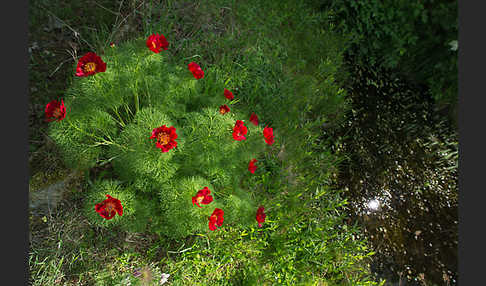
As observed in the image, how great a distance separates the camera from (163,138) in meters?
1.44

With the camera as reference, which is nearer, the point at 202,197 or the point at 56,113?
the point at 56,113

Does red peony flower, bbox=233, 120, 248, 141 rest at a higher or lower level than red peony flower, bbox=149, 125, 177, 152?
higher

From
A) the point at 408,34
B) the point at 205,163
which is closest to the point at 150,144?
the point at 205,163

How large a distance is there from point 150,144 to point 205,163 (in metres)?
0.35

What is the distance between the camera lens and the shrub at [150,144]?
1.58 metres

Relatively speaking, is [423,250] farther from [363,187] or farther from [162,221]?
[162,221]

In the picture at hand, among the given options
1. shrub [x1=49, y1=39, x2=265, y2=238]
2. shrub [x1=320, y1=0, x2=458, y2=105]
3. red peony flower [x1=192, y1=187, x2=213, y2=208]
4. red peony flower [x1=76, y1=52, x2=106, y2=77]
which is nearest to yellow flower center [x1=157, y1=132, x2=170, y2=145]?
shrub [x1=49, y1=39, x2=265, y2=238]

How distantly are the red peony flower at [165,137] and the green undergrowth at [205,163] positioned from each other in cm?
13

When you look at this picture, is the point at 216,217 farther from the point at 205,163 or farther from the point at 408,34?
the point at 408,34

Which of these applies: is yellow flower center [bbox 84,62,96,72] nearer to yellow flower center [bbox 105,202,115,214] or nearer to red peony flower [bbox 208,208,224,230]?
yellow flower center [bbox 105,202,115,214]

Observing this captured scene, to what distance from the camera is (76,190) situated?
76.5 inches

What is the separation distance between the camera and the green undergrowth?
1659mm

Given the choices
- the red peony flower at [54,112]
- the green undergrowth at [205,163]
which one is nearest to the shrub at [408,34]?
the green undergrowth at [205,163]

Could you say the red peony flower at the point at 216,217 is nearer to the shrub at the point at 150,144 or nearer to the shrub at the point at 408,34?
the shrub at the point at 150,144
